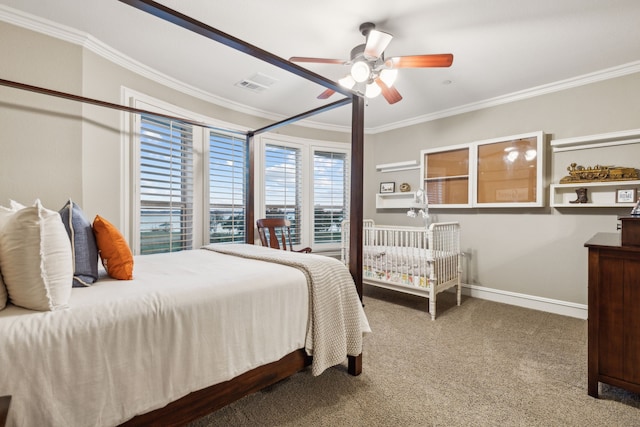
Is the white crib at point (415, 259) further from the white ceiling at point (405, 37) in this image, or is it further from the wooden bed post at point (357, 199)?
the white ceiling at point (405, 37)

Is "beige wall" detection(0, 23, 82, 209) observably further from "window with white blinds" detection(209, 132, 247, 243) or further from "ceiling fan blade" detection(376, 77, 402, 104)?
"ceiling fan blade" detection(376, 77, 402, 104)

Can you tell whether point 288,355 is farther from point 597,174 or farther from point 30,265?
point 597,174

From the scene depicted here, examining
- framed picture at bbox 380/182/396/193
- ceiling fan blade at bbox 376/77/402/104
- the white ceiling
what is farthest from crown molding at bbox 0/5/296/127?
framed picture at bbox 380/182/396/193

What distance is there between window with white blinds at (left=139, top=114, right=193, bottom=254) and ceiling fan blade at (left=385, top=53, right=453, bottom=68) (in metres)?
2.24

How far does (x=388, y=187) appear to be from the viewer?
464 cm

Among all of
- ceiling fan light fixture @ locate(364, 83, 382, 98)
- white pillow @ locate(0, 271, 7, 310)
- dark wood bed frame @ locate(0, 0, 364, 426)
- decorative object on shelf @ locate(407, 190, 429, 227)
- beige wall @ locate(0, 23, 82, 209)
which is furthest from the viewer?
decorative object on shelf @ locate(407, 190, 429, 227)

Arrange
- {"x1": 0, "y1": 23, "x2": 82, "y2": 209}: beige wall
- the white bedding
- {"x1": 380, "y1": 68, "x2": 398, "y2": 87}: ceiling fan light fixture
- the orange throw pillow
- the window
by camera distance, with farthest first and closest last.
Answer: the window → {"x1": 380, "y1": 68, "x2": 398, "y2": 87}: ceiling fan light fixture → {"x1": 0, "y1": 23, "x2": 82, "y2": 209}: beige wall → the orange throw pillow → the white bedding

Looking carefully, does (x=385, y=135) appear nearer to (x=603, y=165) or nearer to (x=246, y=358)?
(x=603, y=165)

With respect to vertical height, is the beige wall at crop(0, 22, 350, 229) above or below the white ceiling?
below

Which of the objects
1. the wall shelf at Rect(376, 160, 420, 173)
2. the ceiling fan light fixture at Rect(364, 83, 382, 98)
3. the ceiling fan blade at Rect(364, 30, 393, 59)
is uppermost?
the ceiling fan blade at Rect(364, 30, 393, 59)

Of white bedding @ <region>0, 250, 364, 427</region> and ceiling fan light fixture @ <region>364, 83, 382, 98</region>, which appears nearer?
white bedding @ <region>0, 250, 364, 427</region>

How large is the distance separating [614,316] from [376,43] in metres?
2.17

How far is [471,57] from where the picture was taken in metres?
2.62

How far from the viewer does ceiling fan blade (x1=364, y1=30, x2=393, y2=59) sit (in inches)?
75.8
